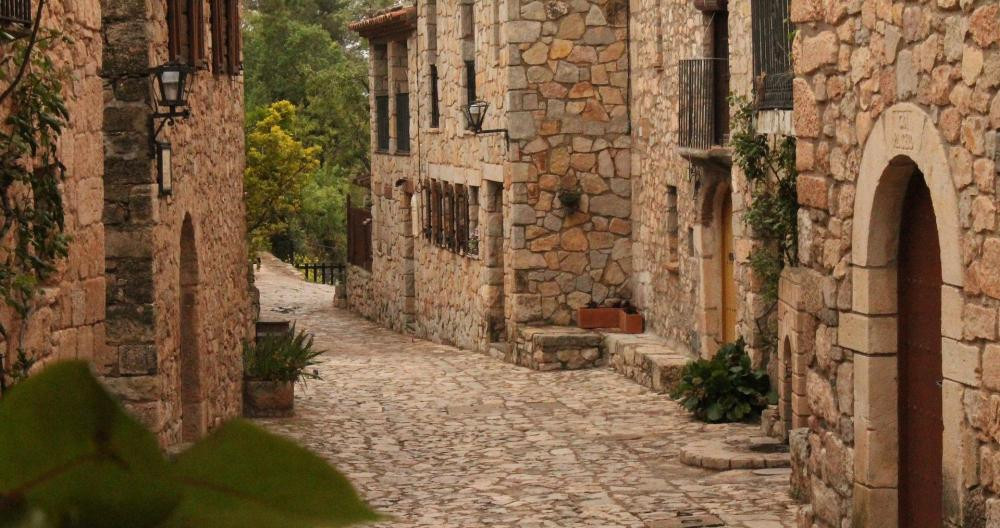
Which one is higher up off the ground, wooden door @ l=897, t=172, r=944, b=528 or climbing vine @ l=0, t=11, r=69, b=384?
climbing vine @ l=0, t=11, r=69, b=384

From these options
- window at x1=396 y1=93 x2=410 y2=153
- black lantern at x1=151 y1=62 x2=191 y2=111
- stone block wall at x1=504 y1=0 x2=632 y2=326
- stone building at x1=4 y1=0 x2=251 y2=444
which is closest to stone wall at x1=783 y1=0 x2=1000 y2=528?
stone building at x1=4 y1=0 x2=251 y2=444

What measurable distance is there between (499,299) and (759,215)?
883 cm

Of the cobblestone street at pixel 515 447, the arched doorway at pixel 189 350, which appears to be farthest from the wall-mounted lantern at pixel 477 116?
the arched doorway at pixel 189 350

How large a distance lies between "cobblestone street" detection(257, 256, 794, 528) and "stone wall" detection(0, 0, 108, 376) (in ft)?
3.56

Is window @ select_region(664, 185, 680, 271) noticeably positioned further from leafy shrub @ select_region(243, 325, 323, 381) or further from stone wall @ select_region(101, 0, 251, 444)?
stone wall @ select_region(101, 0, 251, 444)

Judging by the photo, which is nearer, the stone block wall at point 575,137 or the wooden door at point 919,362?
the wooden door at point 919,362

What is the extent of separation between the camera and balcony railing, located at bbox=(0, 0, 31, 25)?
500 cm

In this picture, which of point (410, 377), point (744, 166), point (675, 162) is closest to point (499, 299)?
point (410, 377)

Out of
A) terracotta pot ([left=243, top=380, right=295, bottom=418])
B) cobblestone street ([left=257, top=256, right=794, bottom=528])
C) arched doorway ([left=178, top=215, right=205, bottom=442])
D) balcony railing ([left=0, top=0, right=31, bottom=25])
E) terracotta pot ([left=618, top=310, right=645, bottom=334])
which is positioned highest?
balcony railing ([left=0, top=0, right=31, bottom=25])

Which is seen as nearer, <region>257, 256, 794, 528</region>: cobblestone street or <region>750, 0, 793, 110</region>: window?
<region>257, 256, 794, 528</region>: cobblestone street

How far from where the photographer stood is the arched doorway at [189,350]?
10.9 meters

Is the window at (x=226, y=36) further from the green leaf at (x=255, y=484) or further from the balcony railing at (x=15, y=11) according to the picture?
the green leaf at (x=255, y=484)

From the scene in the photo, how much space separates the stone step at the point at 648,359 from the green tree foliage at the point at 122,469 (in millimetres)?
14101

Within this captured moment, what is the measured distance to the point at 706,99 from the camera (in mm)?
14500
